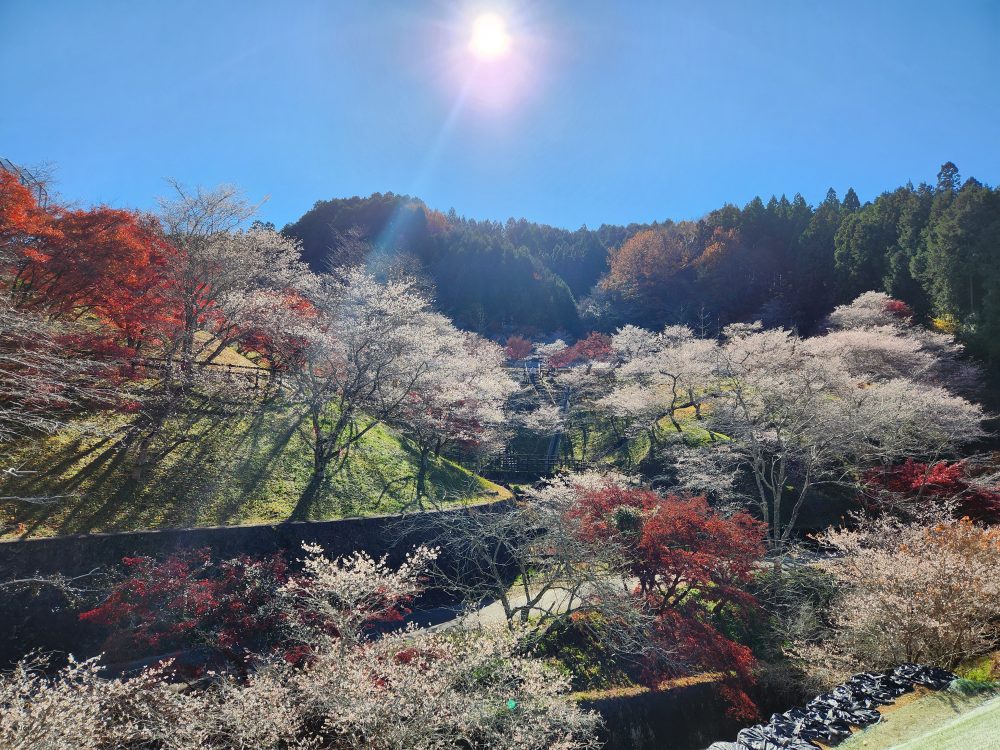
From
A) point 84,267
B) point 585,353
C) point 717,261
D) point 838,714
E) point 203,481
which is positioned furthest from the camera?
point 717,261

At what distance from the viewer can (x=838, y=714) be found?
8227mm

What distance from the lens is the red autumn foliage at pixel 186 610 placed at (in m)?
9.45

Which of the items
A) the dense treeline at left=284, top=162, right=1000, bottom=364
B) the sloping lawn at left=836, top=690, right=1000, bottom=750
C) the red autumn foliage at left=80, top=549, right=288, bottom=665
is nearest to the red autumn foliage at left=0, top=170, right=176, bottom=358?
the red autumn foliage at left=80, top=549, right=288, bottom=665

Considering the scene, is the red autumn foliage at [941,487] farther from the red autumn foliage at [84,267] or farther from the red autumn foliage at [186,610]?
the red autumn foliage at [84,267]

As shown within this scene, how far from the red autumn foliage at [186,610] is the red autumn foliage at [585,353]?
32.5 metres

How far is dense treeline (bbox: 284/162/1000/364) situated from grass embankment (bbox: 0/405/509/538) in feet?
82.5

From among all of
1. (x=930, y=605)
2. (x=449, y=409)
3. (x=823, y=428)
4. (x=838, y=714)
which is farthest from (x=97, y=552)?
(x=823, y=428)

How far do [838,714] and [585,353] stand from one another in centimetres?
3361

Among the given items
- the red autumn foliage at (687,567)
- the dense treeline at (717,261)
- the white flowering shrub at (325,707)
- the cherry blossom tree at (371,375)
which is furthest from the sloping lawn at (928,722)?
the dense treeline at (717,261)

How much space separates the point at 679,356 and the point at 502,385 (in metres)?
11.3

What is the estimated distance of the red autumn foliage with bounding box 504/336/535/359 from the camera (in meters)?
46.0

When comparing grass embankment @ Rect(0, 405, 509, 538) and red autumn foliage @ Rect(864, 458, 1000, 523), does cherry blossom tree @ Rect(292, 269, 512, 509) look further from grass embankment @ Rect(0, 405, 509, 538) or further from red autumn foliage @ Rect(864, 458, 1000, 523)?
red autumn foliage @ Rect(864, 458, 1000, 523)

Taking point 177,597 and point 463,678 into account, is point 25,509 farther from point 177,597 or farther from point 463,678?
point 463,678

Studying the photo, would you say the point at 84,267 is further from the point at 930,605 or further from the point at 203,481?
the point at 930,605
